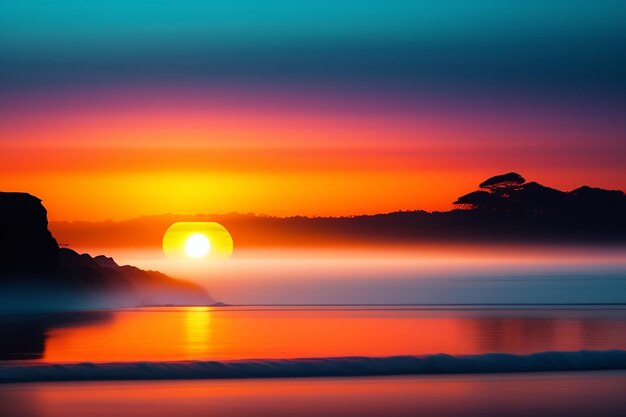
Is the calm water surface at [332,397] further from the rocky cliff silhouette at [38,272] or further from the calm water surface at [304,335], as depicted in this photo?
the rocky cliff silhouette at [38,272]

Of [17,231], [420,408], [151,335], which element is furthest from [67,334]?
[17,231]

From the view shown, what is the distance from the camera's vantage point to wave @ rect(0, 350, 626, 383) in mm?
35812

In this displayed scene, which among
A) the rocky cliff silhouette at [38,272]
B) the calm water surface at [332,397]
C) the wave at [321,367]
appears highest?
the rocky cliff silhouette at [38,272]

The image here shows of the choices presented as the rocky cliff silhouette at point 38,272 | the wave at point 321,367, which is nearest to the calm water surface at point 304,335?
the wave at point 321,367

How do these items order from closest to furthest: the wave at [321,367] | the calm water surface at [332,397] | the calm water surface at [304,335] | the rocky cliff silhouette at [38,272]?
1. the calm water surface at [332,397]
2. the wave at [321,367]
3. the calm water surface at [304,335]
4. the rocky cliff silhouette at [38,272]

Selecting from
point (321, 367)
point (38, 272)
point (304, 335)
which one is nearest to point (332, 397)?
point (321, 367)

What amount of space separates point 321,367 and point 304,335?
17950 millimetres

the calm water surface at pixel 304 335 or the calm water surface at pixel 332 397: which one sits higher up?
the calm water surface at pixel 304 335

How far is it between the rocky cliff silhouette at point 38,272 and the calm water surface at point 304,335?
3574cm

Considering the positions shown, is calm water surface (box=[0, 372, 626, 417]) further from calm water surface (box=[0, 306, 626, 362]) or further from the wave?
calm water surface (box=[0, 306, 626, 362])

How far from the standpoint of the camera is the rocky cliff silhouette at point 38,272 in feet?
383

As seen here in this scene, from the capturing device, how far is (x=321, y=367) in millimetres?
38125

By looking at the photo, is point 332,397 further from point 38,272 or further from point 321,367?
point 38,272

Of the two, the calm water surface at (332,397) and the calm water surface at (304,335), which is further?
the calm water surface at (304,335)
